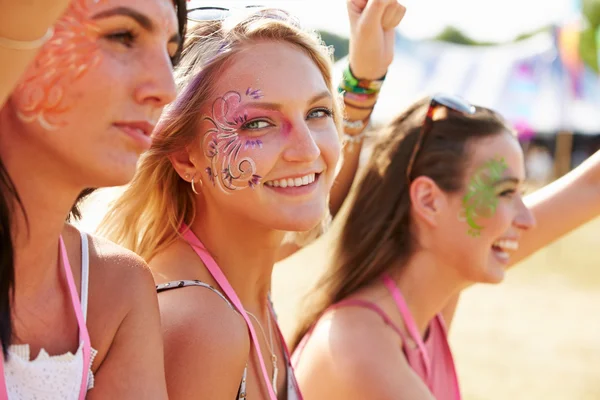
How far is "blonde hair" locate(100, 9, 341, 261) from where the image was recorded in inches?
98.8

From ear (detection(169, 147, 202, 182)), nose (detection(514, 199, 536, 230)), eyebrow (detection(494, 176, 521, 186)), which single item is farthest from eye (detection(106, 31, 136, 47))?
nose (detection(514, 199, 536, 230))

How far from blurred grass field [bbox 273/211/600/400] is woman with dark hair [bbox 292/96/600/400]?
0.89 ft

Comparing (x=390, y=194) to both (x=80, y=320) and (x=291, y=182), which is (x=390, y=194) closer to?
(x=291, y=182)

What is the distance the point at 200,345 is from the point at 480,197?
173 centimetres

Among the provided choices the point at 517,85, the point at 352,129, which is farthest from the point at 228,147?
the point at 517,85

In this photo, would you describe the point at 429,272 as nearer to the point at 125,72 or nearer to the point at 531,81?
the point at 125,72

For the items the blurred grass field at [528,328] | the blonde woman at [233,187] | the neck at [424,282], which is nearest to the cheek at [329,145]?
the blonde woman at [233,187]

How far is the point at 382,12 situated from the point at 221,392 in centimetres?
158

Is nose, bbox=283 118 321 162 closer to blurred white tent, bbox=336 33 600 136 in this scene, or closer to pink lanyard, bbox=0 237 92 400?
pink lanyard, bbox=0 237 92 400

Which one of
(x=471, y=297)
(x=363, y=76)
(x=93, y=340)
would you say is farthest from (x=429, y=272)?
(x=471, y=297)

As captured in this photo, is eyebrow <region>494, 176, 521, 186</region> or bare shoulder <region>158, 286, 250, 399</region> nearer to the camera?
bare shoulder <region>158, 286, 250, 399</region>

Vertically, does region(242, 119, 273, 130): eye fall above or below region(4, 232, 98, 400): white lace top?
above

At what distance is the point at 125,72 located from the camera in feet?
5.07

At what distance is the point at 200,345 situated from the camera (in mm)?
2207
